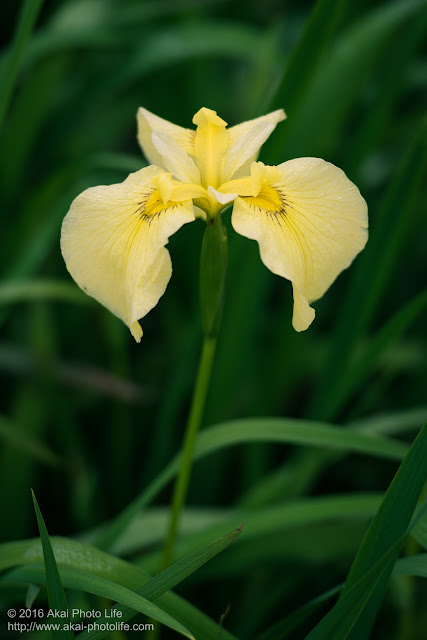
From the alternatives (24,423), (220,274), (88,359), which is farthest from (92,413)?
(220,274)

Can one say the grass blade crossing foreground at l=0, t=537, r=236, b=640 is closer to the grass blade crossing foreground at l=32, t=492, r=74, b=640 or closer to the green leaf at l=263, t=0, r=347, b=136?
the grass blade crossing foreground at l=32, t=492, r=74, b=640

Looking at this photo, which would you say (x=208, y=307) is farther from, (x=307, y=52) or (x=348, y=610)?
(x=307, y=52)

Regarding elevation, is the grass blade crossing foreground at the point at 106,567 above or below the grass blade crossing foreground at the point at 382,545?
below

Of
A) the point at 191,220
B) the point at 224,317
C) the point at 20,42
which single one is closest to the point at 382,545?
the point at 191,220

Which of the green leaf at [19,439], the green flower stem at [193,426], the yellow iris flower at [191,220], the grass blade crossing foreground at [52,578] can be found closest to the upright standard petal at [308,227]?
the yellow iris flower at [191,220]

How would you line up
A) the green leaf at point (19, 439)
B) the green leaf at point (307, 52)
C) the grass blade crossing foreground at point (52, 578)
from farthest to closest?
1. the green leaf at point (19, 439)
2. the green leaf at point (307, 52)
3. the grass blade crossing foreground at point (52, 578)

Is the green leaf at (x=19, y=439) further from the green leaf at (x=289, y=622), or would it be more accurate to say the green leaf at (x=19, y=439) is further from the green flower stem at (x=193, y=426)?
the green leaf at (x=289, y=622)

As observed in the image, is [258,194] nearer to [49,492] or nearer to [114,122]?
[49,492]
